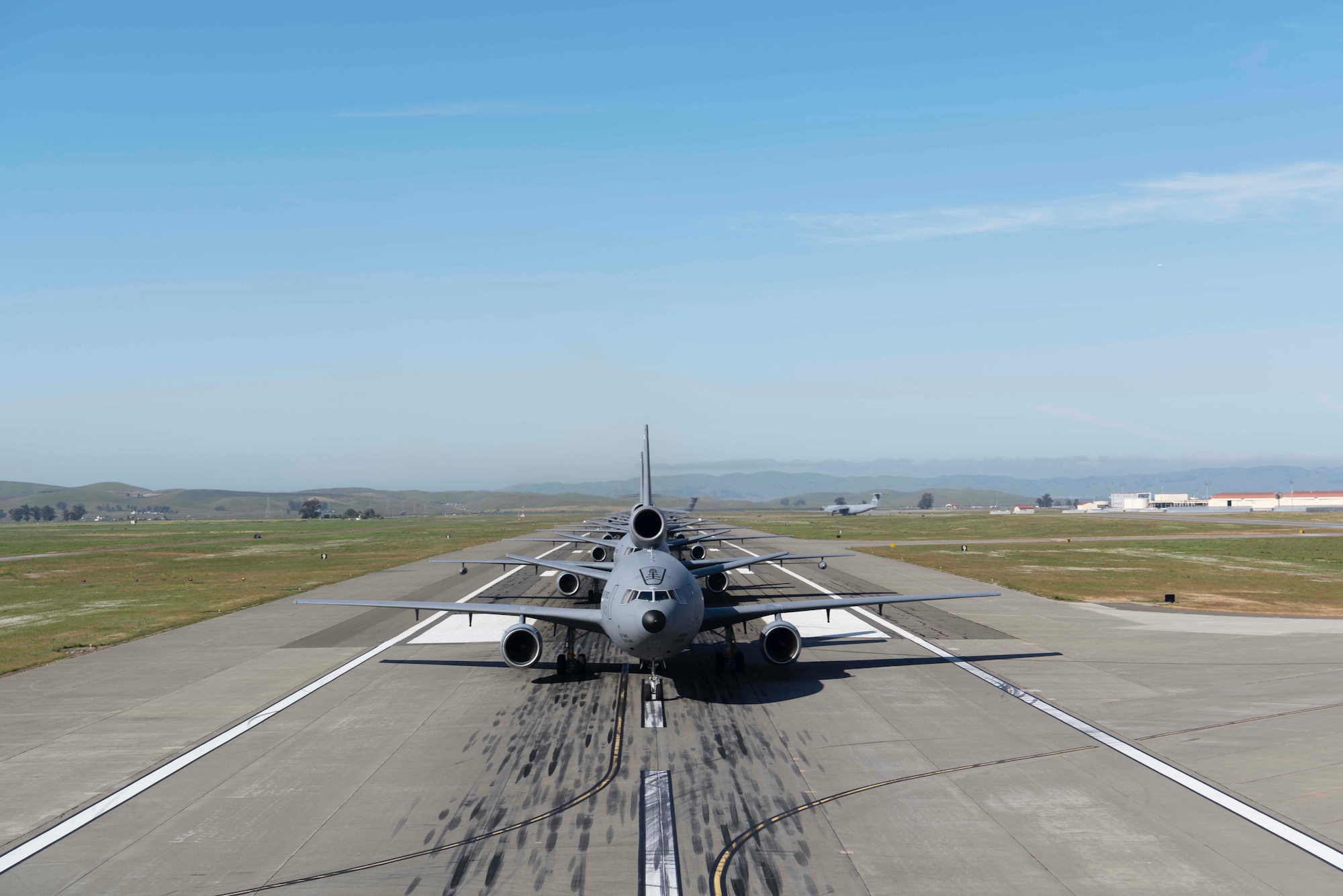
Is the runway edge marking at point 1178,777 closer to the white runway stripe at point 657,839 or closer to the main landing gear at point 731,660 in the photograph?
the main landing gear at point 731,660

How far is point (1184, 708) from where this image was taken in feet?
72.6

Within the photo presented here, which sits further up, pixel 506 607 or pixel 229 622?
pixel 506 607

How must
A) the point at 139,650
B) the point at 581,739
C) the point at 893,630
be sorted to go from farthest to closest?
the point at 893,630 < the point at 139,650 < the point at 581,739

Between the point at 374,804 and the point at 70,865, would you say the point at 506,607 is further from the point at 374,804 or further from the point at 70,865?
the point at 70,865

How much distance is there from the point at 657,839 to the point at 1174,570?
61072mm

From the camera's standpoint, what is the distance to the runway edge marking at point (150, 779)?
13.8 m

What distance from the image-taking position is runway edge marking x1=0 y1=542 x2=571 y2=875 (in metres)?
13.8

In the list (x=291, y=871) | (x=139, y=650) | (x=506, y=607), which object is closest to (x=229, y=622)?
(x=139, y=650)

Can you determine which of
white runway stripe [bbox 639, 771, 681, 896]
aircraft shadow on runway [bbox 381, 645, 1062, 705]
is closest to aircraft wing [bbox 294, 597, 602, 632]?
aircraft shadow on runway [bbox 381, 645, 1062, 705]

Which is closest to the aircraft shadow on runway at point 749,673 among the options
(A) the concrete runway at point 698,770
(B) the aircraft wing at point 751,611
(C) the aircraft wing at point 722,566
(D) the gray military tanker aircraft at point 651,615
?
(A) the concrete runway at point 698,770

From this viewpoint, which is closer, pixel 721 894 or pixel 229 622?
Result: pixel 721 894

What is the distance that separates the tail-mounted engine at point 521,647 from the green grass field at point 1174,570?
34454 mm

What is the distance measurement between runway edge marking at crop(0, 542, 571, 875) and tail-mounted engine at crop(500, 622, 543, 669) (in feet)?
22.0

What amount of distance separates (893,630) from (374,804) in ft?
85.0
